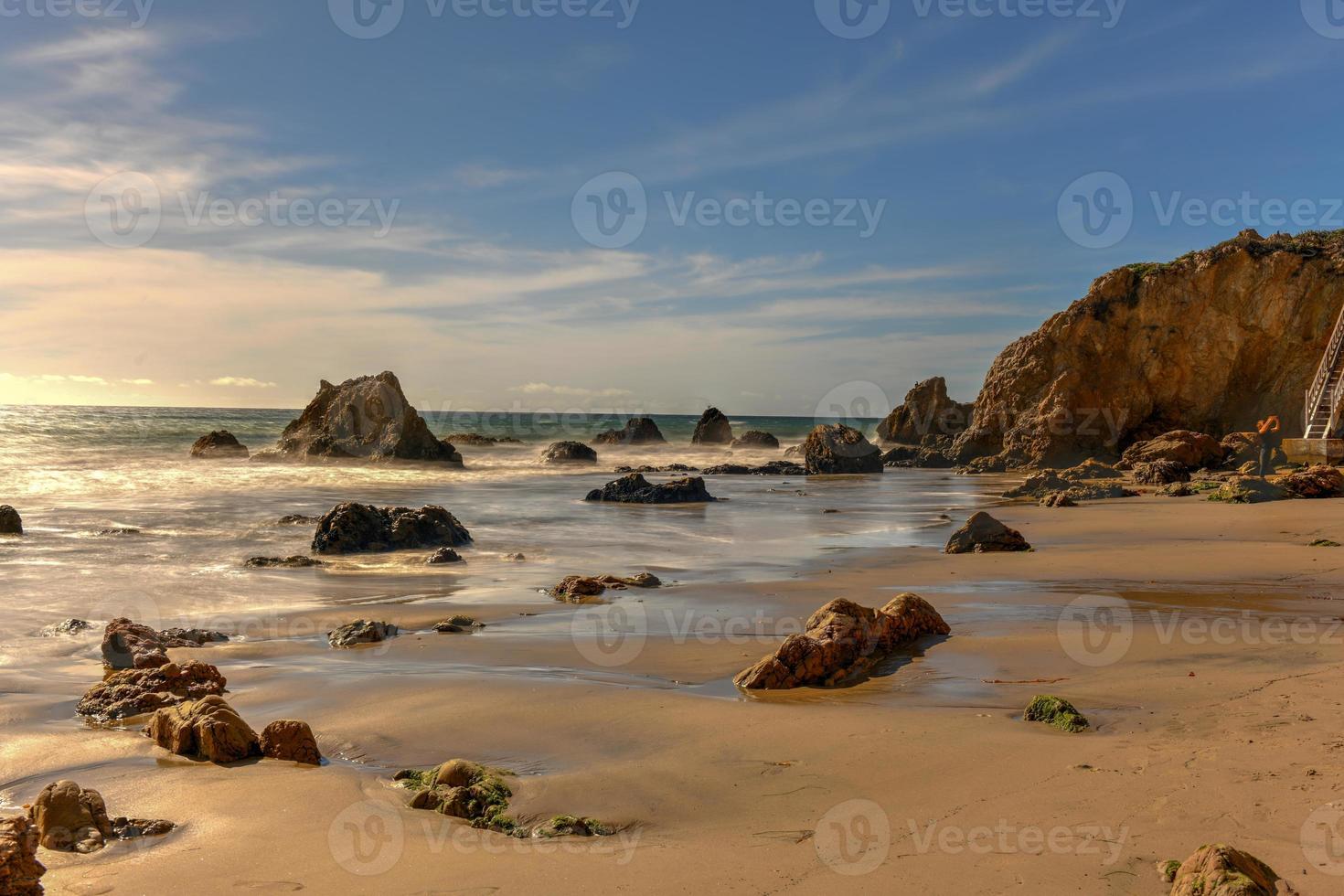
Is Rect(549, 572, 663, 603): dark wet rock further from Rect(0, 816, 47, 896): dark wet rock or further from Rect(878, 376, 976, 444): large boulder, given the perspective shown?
Rect(878, 376, 976, 444): large boulder

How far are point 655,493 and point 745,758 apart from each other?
15.4m

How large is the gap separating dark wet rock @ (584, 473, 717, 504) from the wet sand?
1186 cm

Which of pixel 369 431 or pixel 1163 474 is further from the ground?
pixel 369 431

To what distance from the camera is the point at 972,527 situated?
34.9 feet

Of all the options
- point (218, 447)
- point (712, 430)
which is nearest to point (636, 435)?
point (712, 430)

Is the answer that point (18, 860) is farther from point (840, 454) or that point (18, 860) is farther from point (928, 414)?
point (928, 414)

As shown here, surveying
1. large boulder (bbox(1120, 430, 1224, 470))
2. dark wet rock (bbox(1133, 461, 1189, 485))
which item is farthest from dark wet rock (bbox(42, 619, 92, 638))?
large boulder (bbox(1120, 430, 1224, 470))

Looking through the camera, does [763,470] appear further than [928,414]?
No

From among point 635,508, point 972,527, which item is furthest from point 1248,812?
point 635,508

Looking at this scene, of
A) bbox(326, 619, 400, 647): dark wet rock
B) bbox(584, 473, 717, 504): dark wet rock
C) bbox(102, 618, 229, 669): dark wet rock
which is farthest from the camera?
bbox(584, 473, 717, 504): dark wet rock

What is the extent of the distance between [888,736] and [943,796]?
27.6 inches

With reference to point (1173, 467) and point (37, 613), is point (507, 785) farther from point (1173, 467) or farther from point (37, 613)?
point (1173, 467)

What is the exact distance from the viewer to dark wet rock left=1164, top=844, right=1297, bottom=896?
2.45 m

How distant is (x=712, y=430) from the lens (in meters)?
51.2
